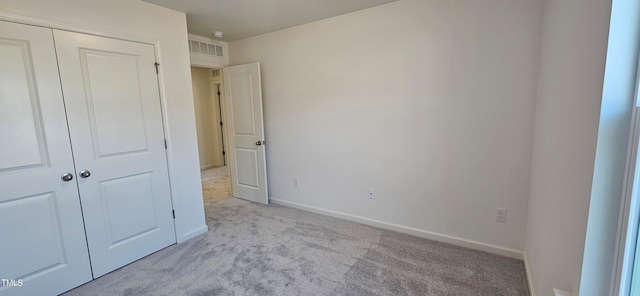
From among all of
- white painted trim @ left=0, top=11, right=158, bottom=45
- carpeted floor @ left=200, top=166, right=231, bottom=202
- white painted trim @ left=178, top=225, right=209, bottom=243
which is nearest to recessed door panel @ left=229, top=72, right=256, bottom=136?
carpeted floor @ left=200, top=166, right=231, bottom=202

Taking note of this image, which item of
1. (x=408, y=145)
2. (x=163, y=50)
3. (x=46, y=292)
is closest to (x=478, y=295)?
(x=408, y=145)

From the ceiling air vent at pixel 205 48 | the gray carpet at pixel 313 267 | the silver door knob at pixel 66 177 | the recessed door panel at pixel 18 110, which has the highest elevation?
the ceiling air vent at pixel 205 48

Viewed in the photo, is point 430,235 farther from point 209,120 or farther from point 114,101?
point 209,120

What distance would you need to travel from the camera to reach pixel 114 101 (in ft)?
7.37

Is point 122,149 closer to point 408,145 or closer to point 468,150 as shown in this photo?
point 408,145

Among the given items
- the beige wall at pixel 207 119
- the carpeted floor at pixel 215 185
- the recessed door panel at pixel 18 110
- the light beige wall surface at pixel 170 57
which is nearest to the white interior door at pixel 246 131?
the carpeted floor at pixel 215 185

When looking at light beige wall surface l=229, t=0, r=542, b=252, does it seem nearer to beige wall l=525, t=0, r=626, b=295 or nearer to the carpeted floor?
beige wall l=525, t=0, r=626, b=295

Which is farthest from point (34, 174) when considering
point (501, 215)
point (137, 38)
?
point (501, 215)

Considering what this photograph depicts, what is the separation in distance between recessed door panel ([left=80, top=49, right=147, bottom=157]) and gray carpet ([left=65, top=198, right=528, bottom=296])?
110 centimetres

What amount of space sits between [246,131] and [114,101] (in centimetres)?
172

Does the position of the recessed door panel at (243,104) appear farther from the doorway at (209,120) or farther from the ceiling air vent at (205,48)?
the doorway at (209,120)

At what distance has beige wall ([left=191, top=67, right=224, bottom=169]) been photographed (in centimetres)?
598

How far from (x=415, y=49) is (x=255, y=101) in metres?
2.11

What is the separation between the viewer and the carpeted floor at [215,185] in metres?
4.21
